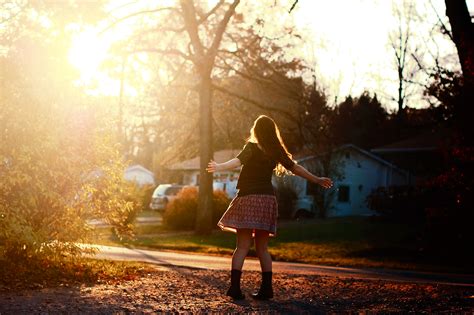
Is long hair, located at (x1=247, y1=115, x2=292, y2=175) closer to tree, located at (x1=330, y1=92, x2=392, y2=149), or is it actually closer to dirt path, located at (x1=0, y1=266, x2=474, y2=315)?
dirt path, located at (x1=0, y1=266, x2=474, y2=315)

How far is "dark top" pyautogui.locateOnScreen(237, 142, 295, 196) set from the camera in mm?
8008

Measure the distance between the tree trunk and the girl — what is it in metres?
17.5

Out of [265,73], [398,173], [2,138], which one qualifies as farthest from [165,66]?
[398,173]

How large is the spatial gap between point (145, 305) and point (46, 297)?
1020mm

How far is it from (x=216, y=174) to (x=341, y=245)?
2485 cm

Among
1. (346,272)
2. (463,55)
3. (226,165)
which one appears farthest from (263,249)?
(463,55)

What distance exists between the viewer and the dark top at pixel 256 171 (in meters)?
8.01

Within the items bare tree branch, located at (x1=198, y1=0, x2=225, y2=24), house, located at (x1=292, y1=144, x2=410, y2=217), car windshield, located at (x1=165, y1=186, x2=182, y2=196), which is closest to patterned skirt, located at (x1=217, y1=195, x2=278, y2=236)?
bare tree branch, located at (x1=198, y1=0, x2=225, y2=24)

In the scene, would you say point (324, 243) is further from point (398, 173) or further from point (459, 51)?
point (398, 173)

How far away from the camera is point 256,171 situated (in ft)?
26.5

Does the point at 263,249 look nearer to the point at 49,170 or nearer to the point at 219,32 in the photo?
the point at 49,170

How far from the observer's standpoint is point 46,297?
24.2 feet

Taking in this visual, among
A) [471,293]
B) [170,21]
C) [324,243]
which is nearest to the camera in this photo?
[471,293]

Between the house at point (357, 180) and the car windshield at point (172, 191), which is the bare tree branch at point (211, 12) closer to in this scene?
the house at point (357, 180)
